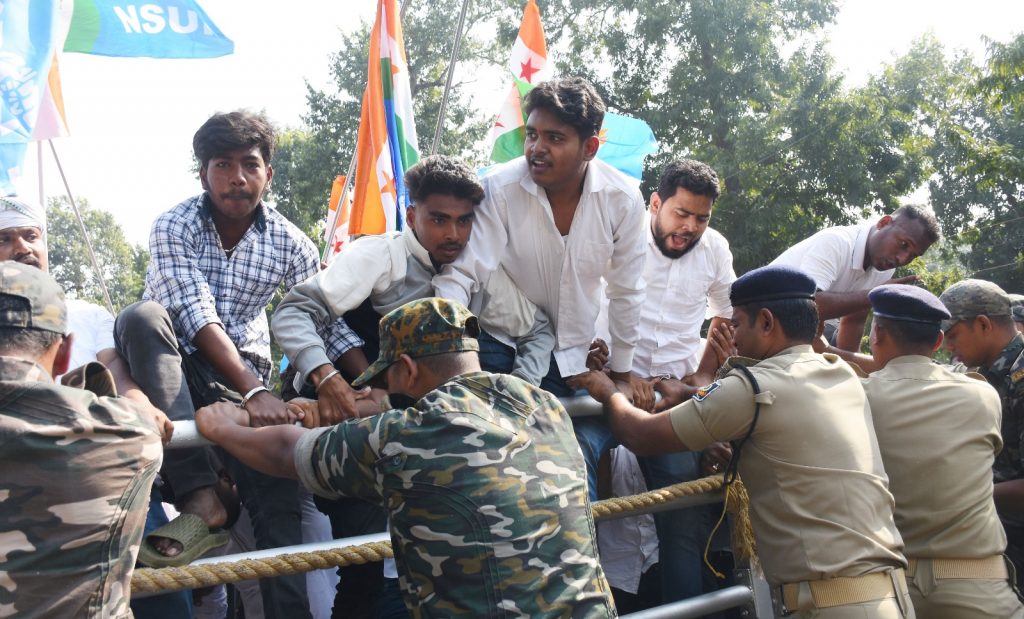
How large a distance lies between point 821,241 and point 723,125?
1464 cm

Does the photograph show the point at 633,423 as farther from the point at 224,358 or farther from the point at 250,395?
the point at 224,358

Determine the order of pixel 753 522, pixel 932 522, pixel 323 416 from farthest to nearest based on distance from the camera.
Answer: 1. pixel 932 522
2. pixel 753 522
3. pixel 323 416

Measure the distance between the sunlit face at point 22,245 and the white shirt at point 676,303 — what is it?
242 cm

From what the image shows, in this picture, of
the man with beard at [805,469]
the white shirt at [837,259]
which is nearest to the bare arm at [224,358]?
the man with beard at [805,469]

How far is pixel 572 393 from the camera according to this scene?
3.65 metres

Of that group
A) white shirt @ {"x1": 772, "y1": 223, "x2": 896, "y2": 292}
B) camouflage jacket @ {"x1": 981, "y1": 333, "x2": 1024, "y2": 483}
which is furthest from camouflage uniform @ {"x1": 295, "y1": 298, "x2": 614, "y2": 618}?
white shirt @ {"x1": 772, "y1": 223, "x2": 896, "y2": 292}

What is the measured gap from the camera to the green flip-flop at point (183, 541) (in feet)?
7.79

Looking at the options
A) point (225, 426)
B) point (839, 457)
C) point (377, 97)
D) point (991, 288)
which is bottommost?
point (839, 457)

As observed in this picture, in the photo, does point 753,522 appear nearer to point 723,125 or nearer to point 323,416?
point 323,416

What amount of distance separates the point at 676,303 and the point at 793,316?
1.14 m

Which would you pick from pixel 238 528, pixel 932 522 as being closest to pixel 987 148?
pixel 932 522

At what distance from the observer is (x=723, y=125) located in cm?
1892

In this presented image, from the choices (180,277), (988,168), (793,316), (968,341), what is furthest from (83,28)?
(988,168)

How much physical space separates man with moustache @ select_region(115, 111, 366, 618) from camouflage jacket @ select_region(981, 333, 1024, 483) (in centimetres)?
299
